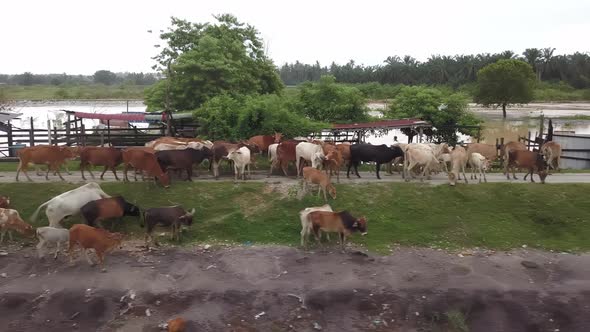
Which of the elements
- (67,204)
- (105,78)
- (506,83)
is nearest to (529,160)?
(67,204)

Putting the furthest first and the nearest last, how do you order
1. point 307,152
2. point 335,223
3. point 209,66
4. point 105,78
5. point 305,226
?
1. point 105,78
2. point 209,66
3. point 307,152
4. point 305,226
5. point 335,223

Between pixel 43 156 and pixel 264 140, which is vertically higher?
pixel 264 140

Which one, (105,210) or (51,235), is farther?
(105,210)

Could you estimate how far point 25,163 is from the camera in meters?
14.9

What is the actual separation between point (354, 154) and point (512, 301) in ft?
23.8

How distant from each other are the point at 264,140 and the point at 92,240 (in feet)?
26.7

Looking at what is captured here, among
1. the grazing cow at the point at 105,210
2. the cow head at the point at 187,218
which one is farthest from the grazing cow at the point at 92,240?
the cow head at the point at 187,218

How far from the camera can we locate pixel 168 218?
1170 centimetres

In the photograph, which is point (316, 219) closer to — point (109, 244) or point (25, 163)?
point (109, 244)

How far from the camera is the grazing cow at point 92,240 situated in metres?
10.5

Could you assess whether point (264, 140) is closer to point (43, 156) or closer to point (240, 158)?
point (240, 158)

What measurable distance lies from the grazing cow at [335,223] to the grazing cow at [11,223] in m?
6.90

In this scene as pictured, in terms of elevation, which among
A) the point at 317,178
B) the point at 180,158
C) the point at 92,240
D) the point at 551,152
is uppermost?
the point at 180,158

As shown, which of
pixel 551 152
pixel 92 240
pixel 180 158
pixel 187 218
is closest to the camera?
pixel 92 240
